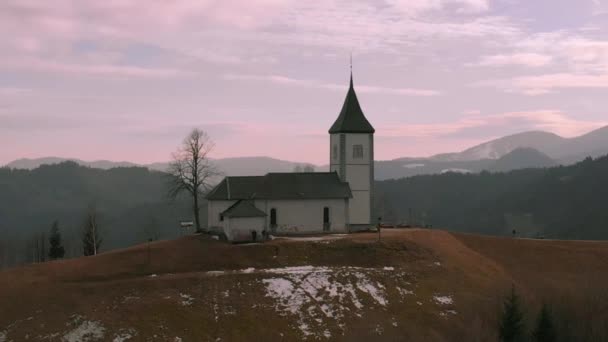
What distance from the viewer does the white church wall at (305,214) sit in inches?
Answer: 2404

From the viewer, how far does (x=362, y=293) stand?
154 feet

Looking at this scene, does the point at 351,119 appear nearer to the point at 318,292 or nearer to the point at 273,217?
the point at 273,217

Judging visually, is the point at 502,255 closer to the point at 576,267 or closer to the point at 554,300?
the point at 576,267

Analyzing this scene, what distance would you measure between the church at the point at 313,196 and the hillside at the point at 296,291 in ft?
11.7

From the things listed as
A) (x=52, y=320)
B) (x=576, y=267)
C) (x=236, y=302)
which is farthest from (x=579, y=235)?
(x=52, y=320)

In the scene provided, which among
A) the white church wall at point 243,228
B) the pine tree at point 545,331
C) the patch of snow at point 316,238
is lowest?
the pine tree at point 545,331

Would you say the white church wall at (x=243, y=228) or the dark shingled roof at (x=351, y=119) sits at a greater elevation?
the dark shingled roof at (x=351, y=119)

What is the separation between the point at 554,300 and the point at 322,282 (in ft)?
60.0

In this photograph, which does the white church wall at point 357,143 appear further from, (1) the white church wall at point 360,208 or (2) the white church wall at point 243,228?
(2) the white church wall at point 243,228

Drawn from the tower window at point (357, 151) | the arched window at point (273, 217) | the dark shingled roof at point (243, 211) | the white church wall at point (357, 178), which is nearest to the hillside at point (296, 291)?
the dark shingled roof at point (243, 211)

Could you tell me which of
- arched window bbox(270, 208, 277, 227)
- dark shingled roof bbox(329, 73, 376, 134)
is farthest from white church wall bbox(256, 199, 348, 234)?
dark shingled roof bbox(329, 73, 376, 134)

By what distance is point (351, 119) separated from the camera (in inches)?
2638

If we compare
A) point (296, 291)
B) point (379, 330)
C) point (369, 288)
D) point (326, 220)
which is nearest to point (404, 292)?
point (369, 288)

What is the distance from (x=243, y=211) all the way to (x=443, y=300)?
2046cm
